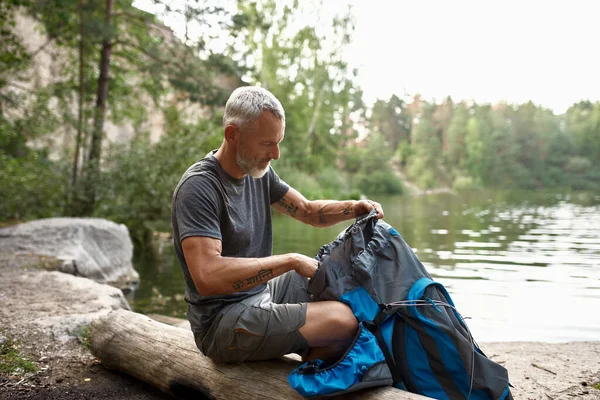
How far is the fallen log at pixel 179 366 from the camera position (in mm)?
2621

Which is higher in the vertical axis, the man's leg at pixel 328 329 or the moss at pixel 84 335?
the man's leg at pixel 328 329

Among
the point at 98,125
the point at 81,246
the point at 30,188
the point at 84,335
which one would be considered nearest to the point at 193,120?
the point at 98,125

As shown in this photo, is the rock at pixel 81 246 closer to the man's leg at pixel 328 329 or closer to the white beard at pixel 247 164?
the white beard at pixel 247 164

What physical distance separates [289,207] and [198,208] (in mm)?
905

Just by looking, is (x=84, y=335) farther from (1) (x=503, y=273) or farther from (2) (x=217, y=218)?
(1) (x=503, y=273)

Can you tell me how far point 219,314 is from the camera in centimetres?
273

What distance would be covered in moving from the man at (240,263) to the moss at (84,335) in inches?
54.8

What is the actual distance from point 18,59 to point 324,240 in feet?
23.9

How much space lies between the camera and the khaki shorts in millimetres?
2648

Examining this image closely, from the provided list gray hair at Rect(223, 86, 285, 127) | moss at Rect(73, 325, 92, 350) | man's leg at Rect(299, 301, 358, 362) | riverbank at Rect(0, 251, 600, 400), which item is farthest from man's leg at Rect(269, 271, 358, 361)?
moss at Rect(73, 325, 92, 350)

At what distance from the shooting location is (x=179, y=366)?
3025mm

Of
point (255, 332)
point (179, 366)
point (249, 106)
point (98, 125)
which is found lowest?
point (179, 366)

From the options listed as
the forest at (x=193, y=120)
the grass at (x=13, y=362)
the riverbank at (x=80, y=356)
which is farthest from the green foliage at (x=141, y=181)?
the grass at (x=13, y=362)

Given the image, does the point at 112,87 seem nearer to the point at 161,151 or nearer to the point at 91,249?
the point at 161,151
